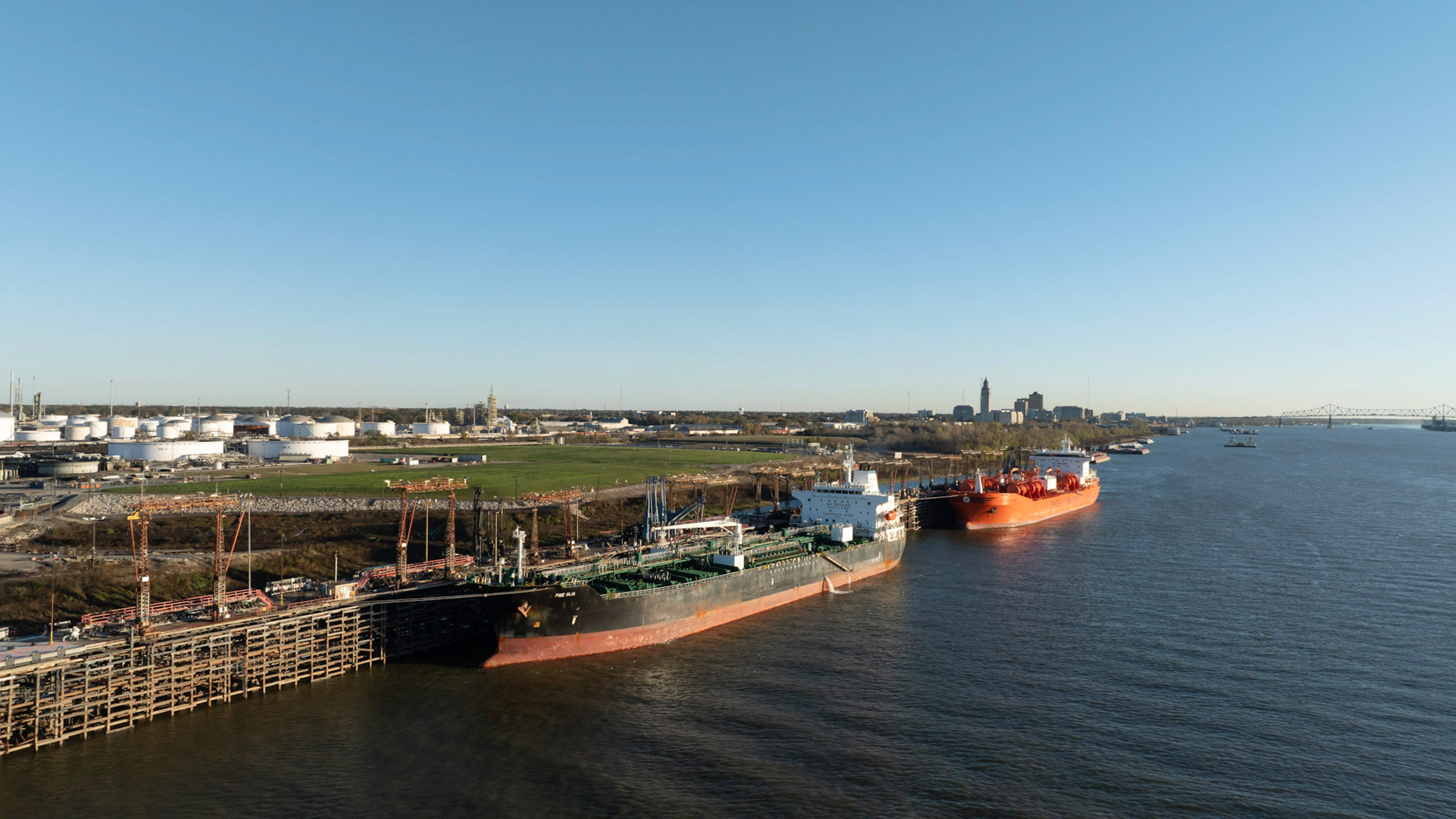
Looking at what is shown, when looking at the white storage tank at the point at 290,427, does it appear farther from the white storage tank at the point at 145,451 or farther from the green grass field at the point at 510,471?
the white storage tank at the point at 145,451

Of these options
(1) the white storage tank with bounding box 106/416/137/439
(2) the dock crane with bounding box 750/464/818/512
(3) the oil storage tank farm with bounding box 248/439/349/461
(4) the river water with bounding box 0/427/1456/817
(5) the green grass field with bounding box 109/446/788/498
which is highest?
(1) the white storage tank with bounding box 106/416/137/439

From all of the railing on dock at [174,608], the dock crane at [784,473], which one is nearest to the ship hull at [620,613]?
the railing on dock at [174,608]

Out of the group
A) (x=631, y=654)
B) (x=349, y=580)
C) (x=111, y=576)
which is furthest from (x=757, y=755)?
(x=111, y=576)

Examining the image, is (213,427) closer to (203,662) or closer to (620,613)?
(203,662)

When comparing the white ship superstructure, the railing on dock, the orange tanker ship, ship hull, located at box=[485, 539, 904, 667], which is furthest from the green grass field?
the orange tanker ship

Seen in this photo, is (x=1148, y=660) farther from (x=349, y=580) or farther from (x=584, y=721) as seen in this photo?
(x=349, y=580)

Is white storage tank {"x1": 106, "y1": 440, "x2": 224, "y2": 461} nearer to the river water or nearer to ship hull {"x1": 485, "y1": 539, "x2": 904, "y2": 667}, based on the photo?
the river water
